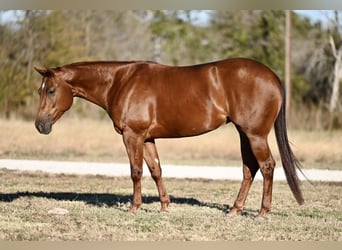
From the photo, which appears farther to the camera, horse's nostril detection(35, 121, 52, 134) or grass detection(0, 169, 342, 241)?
horse's nostril detection(35, 121, 52, 134)

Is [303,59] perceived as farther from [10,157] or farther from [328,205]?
[328,205]

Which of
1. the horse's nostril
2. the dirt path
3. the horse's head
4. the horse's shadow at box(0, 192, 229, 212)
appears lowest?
the dirt path

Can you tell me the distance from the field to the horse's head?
117 cm

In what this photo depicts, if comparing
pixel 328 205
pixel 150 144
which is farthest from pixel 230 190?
pixel 150 144

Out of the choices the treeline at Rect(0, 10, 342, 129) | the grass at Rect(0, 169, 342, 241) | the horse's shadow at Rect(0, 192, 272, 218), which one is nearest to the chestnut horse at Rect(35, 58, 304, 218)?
the grass at Rect(0, 169, 342, 241)

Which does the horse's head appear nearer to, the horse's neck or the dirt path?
the horse's neck

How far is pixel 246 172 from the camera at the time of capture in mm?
7867

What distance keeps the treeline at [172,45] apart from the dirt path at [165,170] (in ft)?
25.5

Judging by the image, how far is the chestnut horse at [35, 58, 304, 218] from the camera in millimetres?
7484

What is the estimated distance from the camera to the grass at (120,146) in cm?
1568

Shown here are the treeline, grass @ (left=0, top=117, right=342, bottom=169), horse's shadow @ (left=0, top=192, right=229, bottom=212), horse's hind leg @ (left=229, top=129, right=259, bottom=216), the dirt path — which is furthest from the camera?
the treeline

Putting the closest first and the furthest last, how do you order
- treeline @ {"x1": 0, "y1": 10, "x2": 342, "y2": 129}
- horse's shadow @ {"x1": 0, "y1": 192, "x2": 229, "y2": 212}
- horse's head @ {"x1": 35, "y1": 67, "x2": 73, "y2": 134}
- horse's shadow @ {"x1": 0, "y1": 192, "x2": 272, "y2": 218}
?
horse's head @ {"x1": 35, "y1": 67, "x2": 73, "y2": 134} < horse's shadow @ {"x1": 0, "y1": 192, "x2": 272, "y2": 218} < horse's shadow @ {"x1": 0, "y1": 192, "x2": 229, "y2": 212} < treeline @ {"x1": 0, "y1": 10, "x2": 342, "y2": 129}

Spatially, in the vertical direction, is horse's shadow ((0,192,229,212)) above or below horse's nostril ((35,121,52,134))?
below

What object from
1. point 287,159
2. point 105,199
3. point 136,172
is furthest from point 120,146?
point 287,159
